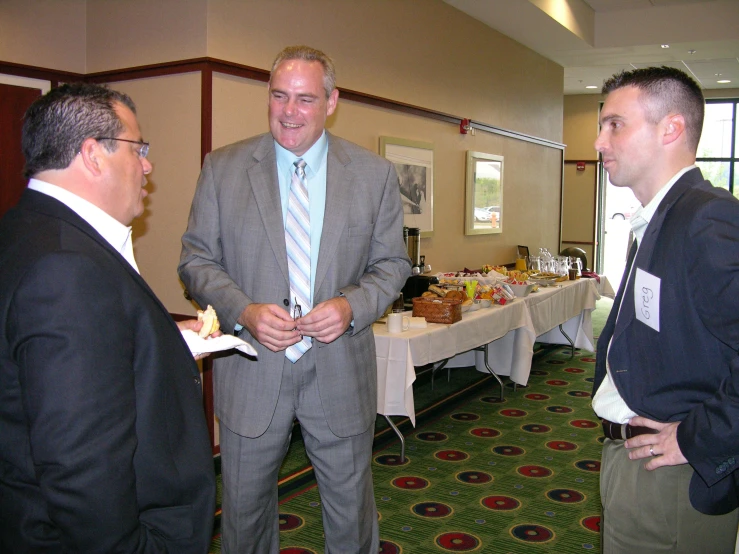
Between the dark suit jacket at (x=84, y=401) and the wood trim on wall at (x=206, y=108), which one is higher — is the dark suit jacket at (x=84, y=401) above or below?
below

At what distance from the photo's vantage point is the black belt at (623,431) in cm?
156

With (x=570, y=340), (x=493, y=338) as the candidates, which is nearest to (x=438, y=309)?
(x=493, y=338)

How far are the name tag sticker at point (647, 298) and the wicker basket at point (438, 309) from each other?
263 cm

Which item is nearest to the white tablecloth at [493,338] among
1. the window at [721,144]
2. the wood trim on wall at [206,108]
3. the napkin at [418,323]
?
the napkin at [418,323]

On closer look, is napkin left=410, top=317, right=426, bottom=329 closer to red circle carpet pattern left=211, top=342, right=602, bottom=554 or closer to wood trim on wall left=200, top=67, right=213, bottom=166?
red circle carpet pattern left=211, top=342, right=602, bottom=554

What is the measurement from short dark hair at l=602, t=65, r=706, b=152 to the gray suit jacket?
2.81 ft

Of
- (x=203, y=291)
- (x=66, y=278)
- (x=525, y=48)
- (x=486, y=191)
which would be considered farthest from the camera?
(x=525, y=48)

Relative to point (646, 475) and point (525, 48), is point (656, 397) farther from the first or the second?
point (525, 48)

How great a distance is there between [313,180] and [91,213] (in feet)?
3.26

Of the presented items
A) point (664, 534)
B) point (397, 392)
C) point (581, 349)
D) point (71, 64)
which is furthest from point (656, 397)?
point (581, 349)

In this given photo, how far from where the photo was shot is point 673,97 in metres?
1.64

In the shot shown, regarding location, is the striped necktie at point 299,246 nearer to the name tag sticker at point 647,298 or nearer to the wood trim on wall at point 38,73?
the name tag sticker at point 647,298

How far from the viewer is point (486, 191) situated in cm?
720

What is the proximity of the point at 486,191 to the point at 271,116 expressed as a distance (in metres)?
5.37
